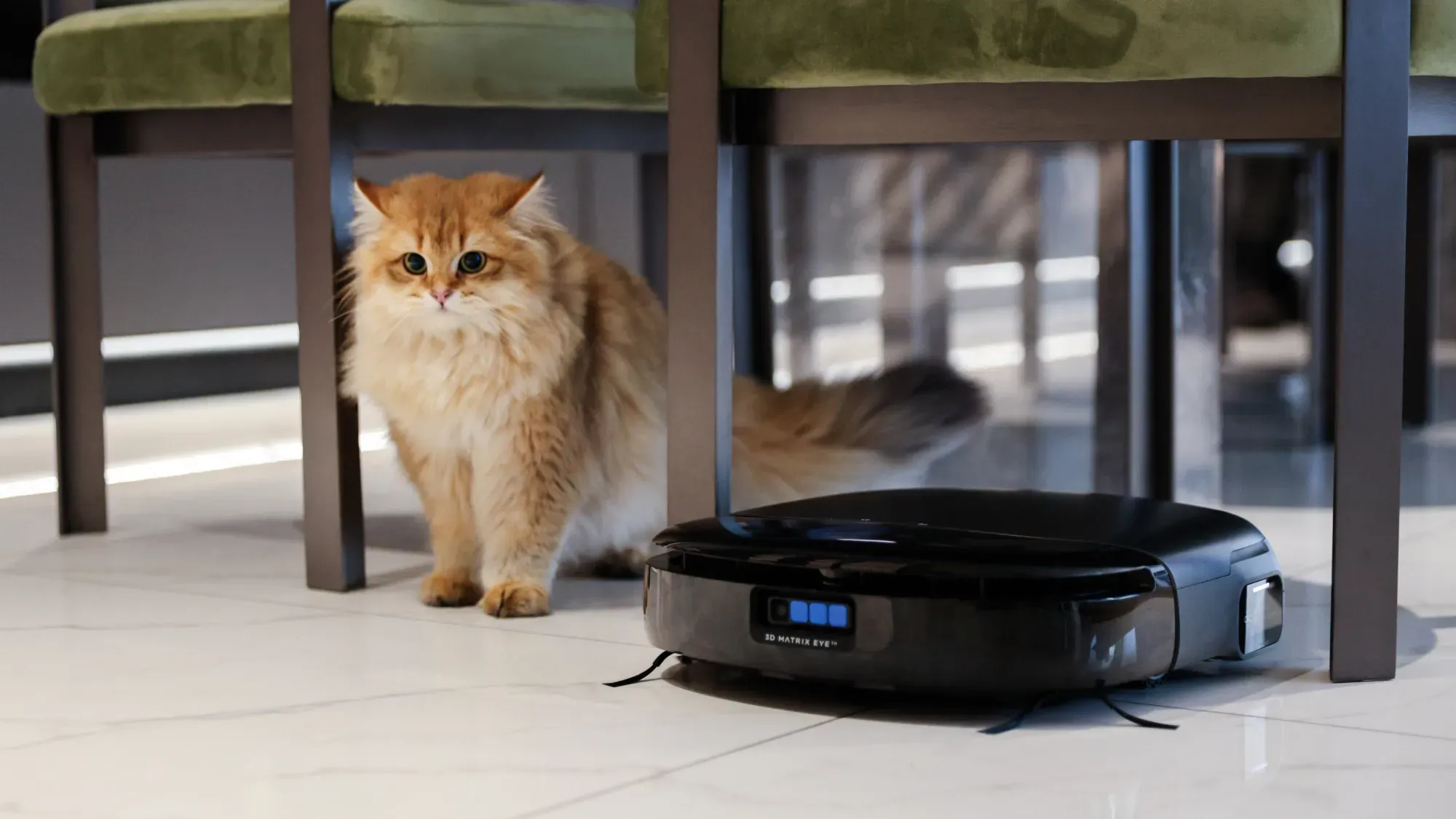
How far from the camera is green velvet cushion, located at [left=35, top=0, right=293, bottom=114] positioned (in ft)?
5.82

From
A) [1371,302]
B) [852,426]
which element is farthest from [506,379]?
[1371,302]

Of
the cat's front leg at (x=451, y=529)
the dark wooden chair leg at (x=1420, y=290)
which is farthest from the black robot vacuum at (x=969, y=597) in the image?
the dark wooden chair leg at (x=1420, y=290)

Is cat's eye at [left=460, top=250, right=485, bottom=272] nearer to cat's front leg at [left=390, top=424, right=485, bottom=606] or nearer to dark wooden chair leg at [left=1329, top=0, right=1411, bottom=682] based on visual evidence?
cat's front leg at [left=390, top=424, right=485, bottom=606]

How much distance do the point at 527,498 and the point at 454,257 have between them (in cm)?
24

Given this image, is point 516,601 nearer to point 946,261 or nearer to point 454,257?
point 454,257

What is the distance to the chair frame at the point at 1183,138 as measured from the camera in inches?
49.9

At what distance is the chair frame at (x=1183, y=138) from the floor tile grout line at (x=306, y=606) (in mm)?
134

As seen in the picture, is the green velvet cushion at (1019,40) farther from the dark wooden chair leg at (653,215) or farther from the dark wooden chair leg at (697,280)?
the dark wooden chair leg at (653,215)

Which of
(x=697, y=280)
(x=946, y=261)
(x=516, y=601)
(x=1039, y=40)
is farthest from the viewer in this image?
(x=946, y=261)

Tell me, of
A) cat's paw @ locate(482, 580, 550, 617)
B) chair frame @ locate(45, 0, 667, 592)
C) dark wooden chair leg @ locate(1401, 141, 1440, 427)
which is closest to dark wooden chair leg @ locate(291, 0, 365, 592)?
chair frame @ locate(45, 0, 667, 592)

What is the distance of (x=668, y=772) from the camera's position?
1103 mm

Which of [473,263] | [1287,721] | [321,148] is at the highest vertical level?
[321,148]

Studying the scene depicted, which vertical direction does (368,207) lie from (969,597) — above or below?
above

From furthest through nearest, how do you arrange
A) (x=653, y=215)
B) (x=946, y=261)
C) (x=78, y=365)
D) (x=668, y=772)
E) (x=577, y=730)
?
(x=946, y=261)
(x=653, y=215)
(x=78, y=365)
(x=577, y=730)
(x=668, y=772)
